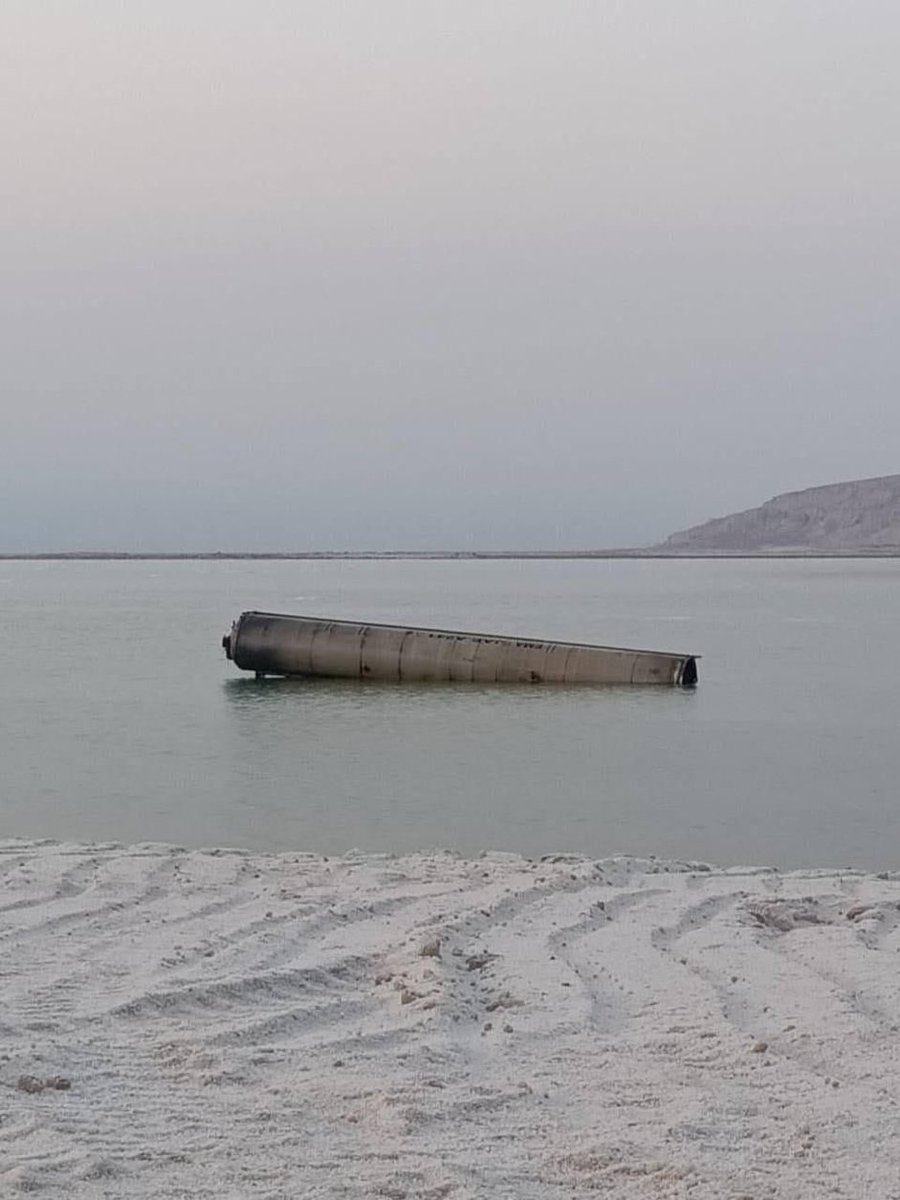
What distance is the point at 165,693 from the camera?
1048 inches

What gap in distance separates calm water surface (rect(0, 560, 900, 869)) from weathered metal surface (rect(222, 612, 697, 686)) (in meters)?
0.78

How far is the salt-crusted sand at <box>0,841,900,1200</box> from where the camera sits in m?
3.59

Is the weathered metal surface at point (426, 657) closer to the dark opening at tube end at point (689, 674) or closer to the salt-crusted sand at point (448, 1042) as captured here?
the dark opening at tube end at point (689, 674)

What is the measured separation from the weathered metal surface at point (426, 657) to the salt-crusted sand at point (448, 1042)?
66.1ft

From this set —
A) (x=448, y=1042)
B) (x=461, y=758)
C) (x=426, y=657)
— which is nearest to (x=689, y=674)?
(x=426, y=657)

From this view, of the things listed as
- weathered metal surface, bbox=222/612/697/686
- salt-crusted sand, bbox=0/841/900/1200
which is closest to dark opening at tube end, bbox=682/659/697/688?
weathered metal surface, bbox=222/612/697/686

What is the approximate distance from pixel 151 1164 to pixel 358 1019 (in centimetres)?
157

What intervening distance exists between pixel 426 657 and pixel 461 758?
11653 mm

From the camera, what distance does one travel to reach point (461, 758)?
57.1 feet

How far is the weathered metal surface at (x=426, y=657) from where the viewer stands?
2802cm

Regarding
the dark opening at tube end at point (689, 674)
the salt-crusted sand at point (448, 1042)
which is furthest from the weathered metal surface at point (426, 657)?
the salt-crusted sand at point (448, 1042)

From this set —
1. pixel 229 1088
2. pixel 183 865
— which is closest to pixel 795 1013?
pixel 229 1088

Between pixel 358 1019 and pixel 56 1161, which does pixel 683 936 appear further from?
pixel 56 1161

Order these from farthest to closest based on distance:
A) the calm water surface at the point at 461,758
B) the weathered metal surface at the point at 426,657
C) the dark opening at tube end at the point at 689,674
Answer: the weathered metal surface at the point at 426,657 → the dark opening at tube end at the point at 689,674 → the calm water surface at the point at 461,758
